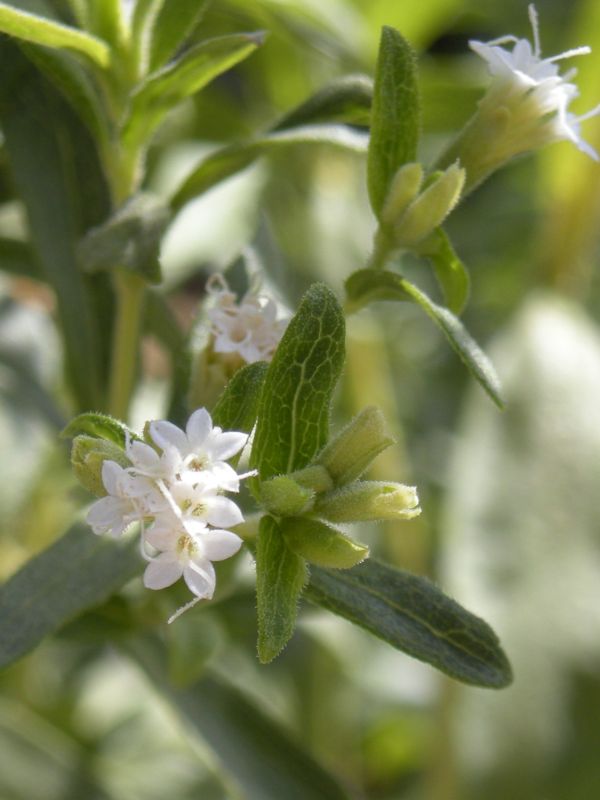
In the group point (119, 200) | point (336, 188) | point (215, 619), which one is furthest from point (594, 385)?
point (119, 200)

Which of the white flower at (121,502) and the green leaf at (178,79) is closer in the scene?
the white flower at (121,502)

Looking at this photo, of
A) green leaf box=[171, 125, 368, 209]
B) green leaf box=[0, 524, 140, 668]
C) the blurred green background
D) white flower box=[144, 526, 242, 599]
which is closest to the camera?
white flower box=[144, 526, 242, 599]

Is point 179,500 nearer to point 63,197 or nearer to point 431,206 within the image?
point 431,206

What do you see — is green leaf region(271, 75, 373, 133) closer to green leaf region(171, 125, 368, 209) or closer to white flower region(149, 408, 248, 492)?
green leaf region(171, 125, 368, 209)

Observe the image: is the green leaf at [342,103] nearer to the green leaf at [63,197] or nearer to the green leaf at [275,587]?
the green leaf at [63,197]

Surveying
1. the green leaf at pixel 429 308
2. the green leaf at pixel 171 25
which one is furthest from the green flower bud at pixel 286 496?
the green leaf at pixel 171 25

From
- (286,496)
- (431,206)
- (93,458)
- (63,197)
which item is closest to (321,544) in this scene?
(286,496)

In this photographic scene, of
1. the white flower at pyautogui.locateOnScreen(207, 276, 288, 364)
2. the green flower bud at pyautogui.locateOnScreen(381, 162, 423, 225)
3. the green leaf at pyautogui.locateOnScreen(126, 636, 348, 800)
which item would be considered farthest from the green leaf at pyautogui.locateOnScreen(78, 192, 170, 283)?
the green leaf at pyautogui.locateOnScreen(126, 636, 348, 800)
